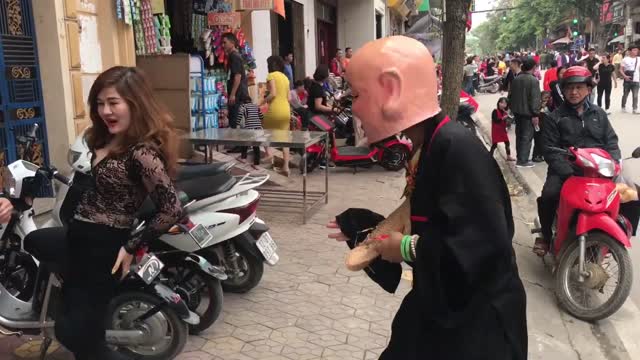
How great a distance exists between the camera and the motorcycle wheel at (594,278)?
3938 mm

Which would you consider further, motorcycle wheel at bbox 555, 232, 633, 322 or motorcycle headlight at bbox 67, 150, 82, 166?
motorcycle wheel at bbox 555, 232, 633, 322

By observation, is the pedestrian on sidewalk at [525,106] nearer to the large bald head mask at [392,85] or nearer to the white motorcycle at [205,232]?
the white motorcycle at [205,232]

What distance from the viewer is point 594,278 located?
160 inches

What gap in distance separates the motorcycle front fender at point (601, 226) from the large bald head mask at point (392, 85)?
2.78 meters

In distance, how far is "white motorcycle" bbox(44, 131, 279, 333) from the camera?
3.40 metres

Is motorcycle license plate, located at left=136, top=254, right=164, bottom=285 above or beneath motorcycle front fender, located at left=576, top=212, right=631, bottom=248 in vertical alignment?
above

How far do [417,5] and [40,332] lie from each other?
2092cm

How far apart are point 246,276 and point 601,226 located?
2403 mm

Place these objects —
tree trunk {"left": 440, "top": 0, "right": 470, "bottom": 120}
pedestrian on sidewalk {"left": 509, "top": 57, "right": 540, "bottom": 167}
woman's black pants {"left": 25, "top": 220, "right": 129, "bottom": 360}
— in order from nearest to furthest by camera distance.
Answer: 1. woman's black pants {"left": 25, "top": 220, "right": 129, "bottom": 360}
2. tree trunk {"left": 440, "top": 0, "right": 470, "bottom": 120}
3. pedestrian on sidewalk {"left": 509, "top": 57, "right": 540, "bottom": 167}

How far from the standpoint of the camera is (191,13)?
9.88m

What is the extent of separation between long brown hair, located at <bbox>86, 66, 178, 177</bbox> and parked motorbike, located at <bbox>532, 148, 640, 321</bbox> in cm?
282

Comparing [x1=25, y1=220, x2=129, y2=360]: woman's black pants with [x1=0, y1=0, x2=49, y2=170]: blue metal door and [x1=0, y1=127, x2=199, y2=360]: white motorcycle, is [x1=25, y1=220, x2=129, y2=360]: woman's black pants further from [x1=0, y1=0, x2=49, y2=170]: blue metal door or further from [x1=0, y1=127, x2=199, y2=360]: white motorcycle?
[x1=0, y1=0, x2=49, y2=170]: blue metal door

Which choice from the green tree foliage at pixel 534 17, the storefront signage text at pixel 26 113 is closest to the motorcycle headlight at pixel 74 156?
the storefront signage text at pixel 26 113

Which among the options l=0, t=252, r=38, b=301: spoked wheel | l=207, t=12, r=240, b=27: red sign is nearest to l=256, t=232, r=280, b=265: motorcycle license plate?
l=0, t=252, r=38, b=301: spoked wheel
